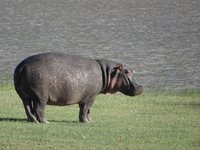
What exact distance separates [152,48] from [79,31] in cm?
361

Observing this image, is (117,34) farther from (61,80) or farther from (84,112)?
(61,80)

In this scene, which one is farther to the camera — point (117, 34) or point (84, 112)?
point (117, 34)

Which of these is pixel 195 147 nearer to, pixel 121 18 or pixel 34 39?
pixel 34 39

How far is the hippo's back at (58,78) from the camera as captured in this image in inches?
493

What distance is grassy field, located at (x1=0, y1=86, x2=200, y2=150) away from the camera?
34.3 ft

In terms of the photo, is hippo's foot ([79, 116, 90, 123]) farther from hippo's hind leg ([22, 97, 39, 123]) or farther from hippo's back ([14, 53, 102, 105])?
hippo's hind leg ([22, 97, 39, 123])

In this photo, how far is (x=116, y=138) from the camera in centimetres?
1104

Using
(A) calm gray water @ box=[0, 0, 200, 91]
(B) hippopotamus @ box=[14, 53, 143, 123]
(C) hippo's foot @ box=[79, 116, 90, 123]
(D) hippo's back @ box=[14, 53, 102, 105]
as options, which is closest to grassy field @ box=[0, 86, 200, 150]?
(C) hippo's foot @ box=[79, 116, 90, 123]

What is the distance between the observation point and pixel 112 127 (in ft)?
40.2

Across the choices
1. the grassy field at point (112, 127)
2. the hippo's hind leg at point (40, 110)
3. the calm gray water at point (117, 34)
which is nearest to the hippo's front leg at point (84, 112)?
the grassy field at point (112, 127)

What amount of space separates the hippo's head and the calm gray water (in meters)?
5.99

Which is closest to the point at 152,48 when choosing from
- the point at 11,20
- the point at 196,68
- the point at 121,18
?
the point at 196,68

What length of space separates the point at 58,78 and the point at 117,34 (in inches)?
584

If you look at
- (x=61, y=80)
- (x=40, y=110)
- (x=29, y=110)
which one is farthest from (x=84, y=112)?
(x=29, y=110)
